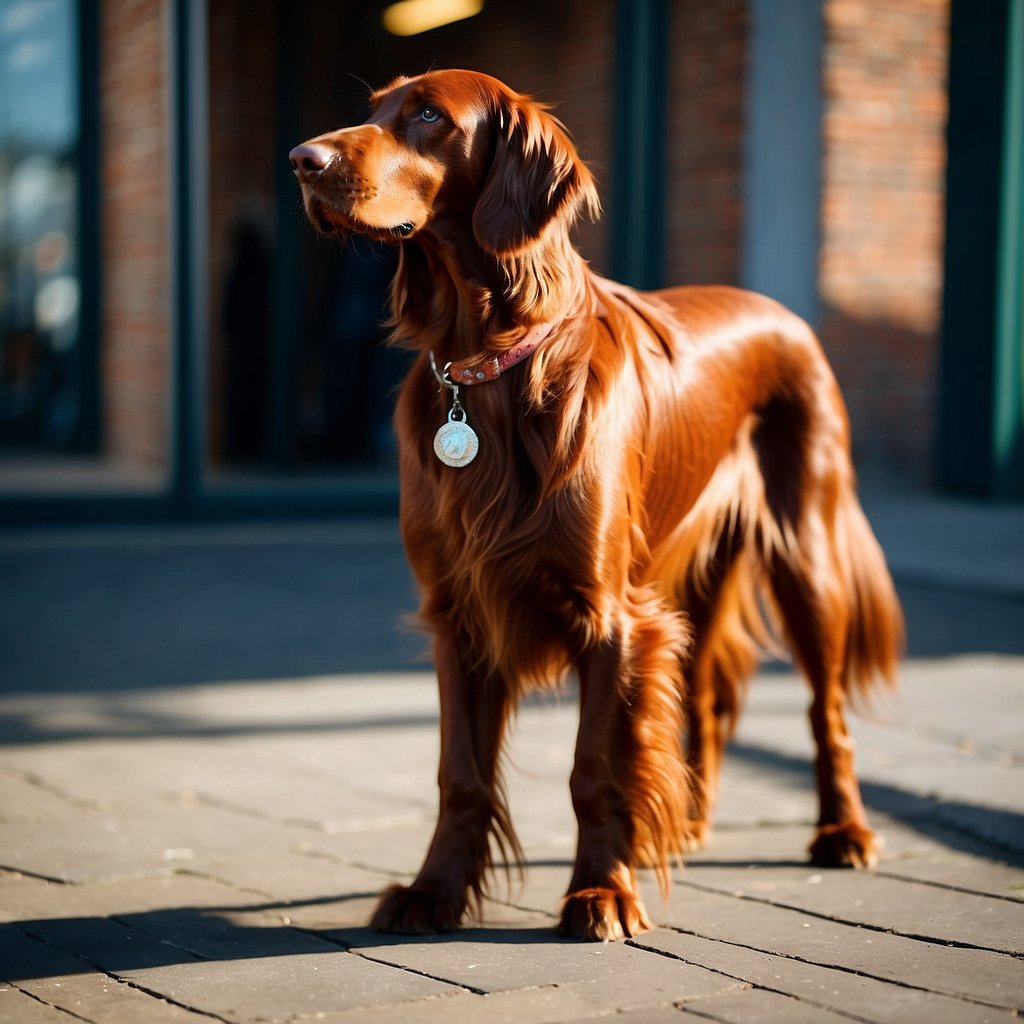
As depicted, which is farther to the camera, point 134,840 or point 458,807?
point 134,840

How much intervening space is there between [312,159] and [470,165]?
0.39 meters

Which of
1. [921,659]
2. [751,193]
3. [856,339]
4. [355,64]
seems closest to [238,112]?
[355,64]

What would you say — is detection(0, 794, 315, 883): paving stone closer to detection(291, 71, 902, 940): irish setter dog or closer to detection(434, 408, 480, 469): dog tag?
detection(291, 71, 902, 940): irish setter dog

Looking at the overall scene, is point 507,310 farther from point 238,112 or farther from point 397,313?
point 238,112

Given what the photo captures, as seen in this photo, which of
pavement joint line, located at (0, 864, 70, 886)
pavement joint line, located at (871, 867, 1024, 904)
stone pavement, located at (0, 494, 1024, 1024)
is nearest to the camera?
stone pavement, located at (0, 494, 1024, 1024)

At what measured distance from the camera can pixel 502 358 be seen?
3.08 m

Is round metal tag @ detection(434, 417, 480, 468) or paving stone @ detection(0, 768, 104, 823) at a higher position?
round metal tag @ detection(434, 417, 480, 468)

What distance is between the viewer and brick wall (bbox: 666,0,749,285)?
8.80 meters

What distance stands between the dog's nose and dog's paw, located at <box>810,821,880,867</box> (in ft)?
6.31

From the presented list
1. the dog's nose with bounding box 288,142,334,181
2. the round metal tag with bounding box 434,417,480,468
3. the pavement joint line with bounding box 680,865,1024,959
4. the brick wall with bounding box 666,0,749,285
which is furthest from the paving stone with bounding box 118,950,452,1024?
the brick wall with bounding box 666,0,749,285

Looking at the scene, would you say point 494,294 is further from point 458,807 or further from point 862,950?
point 862,950

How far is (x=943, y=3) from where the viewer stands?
9273mm

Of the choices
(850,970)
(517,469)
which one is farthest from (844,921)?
(517,469)

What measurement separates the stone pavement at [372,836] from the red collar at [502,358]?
3.64 feet
